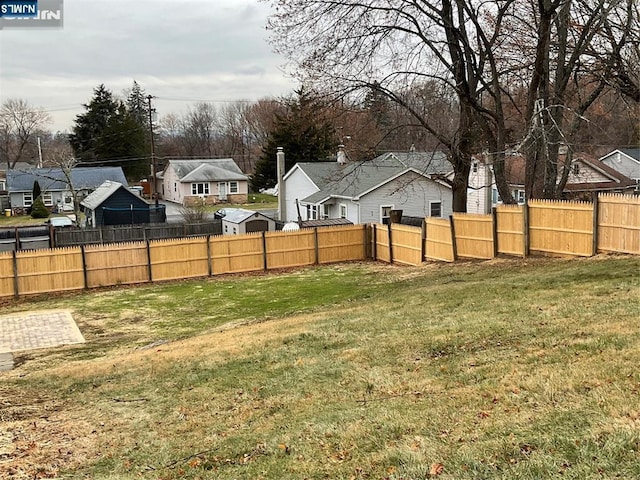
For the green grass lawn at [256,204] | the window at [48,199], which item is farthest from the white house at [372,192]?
the window at [48,199]

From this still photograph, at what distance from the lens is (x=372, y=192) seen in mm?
30922

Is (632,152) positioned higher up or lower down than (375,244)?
higher up

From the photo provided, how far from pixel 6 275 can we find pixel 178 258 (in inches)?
233

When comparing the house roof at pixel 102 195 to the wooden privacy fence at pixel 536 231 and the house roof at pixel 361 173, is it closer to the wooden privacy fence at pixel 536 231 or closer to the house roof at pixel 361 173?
the house roof at pixel 361 173

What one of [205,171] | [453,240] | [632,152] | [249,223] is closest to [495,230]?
[453,240]

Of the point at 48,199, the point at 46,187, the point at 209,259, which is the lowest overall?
the point at 209,259

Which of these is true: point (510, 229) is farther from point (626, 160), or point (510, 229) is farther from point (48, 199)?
point (48, 199)

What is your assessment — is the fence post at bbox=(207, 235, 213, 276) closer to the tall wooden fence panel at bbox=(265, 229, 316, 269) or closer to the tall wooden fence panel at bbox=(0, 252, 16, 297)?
the tall wooden fence panel at bbox=(265, 229, 316, 269)

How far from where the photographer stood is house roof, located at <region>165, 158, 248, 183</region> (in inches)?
2264

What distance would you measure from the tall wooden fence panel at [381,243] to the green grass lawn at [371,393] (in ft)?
35.4

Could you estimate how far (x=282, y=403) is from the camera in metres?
6.83

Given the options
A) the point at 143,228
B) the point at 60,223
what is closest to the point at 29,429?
the point at 143,228

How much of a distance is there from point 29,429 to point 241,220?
2491 centimetres

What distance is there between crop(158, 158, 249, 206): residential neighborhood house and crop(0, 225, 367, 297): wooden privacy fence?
34.2 metres
